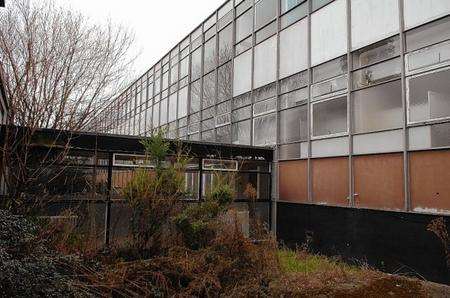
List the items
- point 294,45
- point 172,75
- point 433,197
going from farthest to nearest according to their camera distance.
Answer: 1. point 172,75
2. point 294,45
3. point 433,197

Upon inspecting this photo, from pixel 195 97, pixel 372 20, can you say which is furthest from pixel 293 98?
pixel 195 97

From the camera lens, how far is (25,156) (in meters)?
7.41

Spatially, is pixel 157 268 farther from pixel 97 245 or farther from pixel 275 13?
pixel 275 13

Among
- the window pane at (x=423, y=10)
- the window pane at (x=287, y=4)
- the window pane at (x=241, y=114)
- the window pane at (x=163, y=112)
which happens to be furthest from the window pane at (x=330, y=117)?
the window pane at (x=163, y=112)

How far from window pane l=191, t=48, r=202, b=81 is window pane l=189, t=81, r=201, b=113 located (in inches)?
15.9

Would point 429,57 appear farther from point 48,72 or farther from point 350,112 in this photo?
point 48,72

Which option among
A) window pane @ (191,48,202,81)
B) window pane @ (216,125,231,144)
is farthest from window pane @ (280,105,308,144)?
window pane @ (191,48,202,81)

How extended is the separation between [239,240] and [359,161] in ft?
19.9

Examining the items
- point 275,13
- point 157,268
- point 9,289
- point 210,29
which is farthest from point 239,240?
point 210,29

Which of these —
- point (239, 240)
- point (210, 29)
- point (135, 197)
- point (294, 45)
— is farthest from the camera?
point (210, 29)

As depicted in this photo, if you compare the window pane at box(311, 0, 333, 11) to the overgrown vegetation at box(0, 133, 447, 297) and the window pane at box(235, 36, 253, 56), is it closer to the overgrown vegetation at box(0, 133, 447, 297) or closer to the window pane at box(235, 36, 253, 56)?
the window pane at box(235, 36, 253, 56)

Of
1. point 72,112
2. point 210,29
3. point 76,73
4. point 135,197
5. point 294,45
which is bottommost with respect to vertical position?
point 135,197

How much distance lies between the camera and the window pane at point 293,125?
13.0 m

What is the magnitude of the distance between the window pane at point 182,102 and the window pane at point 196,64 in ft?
3.90
